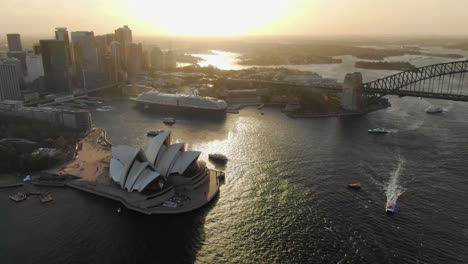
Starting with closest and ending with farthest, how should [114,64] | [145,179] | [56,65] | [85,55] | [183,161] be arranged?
[145,179] < [183,161] < [56,65] < [114,64] < [85,55]

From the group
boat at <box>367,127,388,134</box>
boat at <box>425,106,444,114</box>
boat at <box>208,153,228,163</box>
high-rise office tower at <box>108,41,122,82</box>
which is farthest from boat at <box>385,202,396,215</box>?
high-rise office tower at <box>108,41,122,82</box>

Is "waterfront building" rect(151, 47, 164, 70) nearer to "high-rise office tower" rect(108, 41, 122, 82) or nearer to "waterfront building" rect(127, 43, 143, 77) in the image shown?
"waterfront building" rect(127, 43, 143, 77)

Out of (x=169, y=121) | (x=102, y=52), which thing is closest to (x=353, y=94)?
(x=169, y=121)

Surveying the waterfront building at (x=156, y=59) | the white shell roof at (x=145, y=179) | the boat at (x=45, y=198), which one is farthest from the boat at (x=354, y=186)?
the waterfront building at (x=156, y=59)

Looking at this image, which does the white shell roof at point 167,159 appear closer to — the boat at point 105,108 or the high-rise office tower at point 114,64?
the boat at point 105,108

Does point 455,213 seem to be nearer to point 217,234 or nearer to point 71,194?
point 217,234

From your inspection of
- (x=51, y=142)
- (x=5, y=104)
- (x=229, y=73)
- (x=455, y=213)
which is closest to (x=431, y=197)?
(x=455, y=213)

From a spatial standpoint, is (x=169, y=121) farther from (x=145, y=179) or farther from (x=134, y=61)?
(x=134, y=61)
